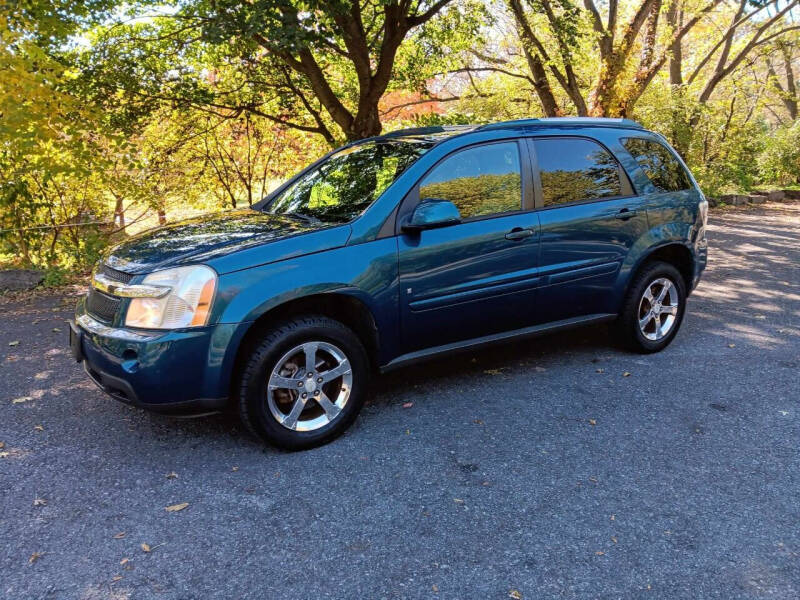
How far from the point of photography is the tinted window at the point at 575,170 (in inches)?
175

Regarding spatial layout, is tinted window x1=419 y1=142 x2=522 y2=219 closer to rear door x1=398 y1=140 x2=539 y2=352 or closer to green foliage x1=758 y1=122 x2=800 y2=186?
rear door x1=398 y1=140 x2=539 y2=352

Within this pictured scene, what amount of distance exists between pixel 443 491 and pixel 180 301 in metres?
1.64

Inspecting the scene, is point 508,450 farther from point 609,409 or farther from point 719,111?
point 719,111

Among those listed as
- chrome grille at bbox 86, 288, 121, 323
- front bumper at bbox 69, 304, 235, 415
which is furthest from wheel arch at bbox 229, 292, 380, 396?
chrome grille at bbox 86, 288, 121, 323

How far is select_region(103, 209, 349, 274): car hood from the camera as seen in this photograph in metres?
3.42

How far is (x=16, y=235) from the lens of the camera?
8.22m

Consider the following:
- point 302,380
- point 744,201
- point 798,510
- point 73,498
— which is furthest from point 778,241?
point 73,498

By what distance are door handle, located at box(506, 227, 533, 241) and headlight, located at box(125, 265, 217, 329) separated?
6.30 feet

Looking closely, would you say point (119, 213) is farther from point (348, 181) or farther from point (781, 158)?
point (781, 158)

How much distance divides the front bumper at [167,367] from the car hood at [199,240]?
0.38m

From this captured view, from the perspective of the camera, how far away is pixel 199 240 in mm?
3691

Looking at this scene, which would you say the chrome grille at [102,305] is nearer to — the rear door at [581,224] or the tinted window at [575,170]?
the rear door at [581,224]

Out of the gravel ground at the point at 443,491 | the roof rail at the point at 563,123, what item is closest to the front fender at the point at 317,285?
the gravel ground at the point at 443,491

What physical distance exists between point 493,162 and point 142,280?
2335mm
